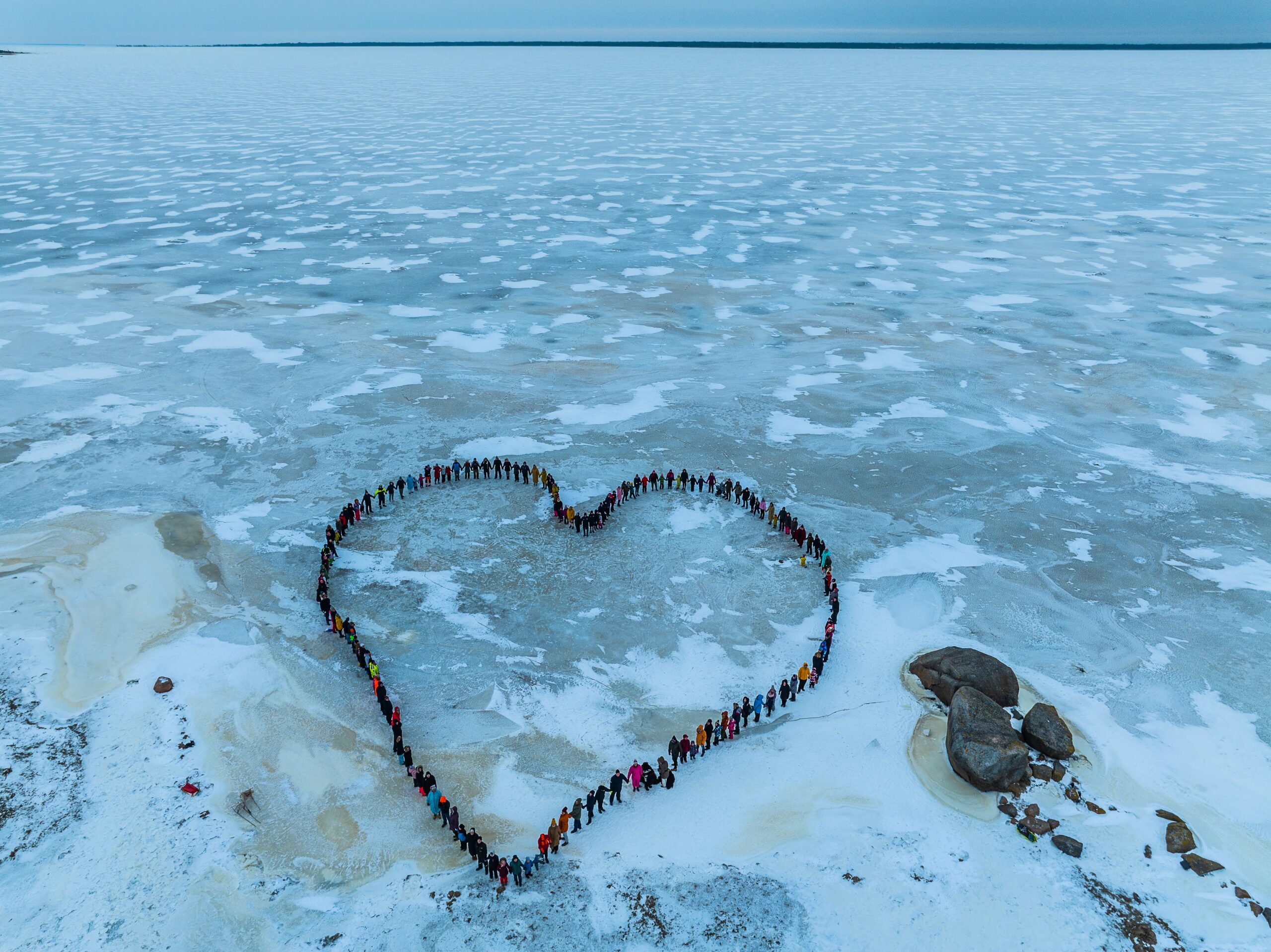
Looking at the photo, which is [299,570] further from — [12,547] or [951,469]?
[951,469]

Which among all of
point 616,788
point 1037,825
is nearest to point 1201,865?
point 1037,825

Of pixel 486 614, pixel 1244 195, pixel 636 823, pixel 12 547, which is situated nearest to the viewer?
pixel 636 823

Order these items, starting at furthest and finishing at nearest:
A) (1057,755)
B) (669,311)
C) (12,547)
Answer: (669,311) < (12,547) < (1057,755)

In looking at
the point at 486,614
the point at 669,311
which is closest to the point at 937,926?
the point at 486,614

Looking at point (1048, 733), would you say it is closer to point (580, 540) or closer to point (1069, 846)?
point (1069, 846)

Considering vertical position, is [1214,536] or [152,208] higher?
[1214,536]

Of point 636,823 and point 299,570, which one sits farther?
point 299,570

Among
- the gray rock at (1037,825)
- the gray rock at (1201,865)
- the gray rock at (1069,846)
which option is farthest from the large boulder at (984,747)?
the gray rock at (1201,865)
